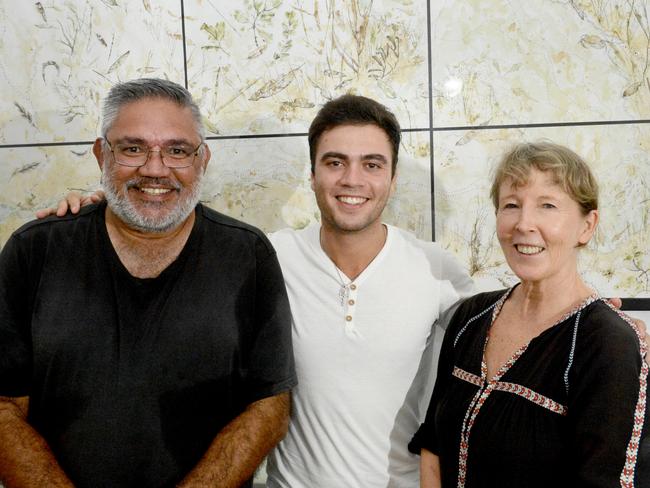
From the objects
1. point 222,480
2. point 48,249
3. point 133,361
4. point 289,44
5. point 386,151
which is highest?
point 289,44

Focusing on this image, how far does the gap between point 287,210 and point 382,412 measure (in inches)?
34.2

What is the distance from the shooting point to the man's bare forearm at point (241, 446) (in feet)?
4.99

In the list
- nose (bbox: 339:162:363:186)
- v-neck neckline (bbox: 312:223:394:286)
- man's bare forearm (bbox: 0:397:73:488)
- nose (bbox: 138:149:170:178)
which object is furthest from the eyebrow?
man's bare forearm (bbox: 0:397:73:488)

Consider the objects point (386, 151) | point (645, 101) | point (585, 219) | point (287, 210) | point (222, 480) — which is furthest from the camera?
point (287, 210)

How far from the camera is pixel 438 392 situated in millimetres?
1577

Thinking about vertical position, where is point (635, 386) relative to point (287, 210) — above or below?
below

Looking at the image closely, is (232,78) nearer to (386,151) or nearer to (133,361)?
(386,151)

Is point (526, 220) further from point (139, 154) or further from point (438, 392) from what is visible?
point (139, 154)

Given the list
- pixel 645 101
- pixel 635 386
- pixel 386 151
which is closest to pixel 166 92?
pixel 386 151

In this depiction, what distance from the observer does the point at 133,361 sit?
5.08ft

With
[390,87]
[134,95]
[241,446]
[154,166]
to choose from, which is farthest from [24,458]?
[390,87]

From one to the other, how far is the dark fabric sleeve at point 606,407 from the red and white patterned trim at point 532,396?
0.03 metres

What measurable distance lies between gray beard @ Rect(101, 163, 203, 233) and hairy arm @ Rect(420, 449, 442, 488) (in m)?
0.90

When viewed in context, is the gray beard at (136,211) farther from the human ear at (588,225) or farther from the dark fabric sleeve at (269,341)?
the human ear at (588,225)
